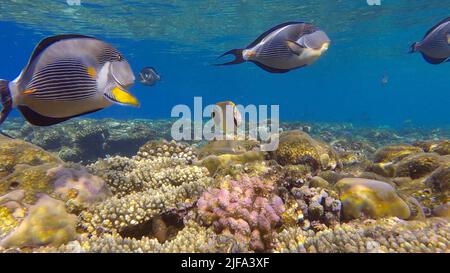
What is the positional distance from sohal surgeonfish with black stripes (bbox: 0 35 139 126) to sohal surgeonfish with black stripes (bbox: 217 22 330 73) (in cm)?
153

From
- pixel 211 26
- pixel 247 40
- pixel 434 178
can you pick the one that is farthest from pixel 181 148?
pixel 247 40

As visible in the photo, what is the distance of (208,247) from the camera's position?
338 centimetres

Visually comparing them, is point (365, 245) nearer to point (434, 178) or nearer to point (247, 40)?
point (434, 178)

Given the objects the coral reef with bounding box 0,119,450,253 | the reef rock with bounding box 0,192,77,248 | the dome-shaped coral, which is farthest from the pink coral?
the dome-shaped coral

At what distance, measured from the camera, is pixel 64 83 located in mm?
2523

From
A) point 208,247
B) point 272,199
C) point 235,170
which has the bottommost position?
point 208,247

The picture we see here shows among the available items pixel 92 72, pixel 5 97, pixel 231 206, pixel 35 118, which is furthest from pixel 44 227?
pixel 231 206

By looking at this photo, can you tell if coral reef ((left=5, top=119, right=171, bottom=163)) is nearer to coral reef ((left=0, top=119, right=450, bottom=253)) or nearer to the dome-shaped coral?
coral reef ((left=0, top=119, right=450, bottom=253))

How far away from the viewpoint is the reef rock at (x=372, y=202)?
4039 millimetres

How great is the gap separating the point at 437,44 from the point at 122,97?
472cm

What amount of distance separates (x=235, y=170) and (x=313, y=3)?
25.2 meters

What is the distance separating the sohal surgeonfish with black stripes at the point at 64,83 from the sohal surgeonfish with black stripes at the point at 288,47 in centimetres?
153

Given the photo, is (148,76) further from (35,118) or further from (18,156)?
(35,118)
